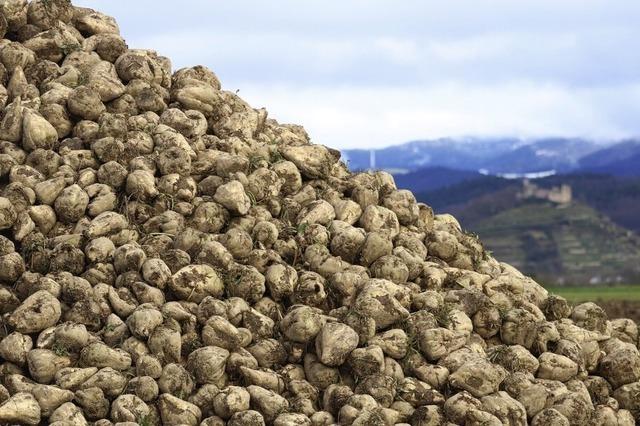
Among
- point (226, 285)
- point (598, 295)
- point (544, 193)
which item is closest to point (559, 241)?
point (544, 193)

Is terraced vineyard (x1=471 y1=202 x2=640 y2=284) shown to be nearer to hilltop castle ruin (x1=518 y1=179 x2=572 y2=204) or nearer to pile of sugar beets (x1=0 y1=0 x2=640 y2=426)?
hilltop castle ruin (x1=518 y1=179 x2=572 y2=204)

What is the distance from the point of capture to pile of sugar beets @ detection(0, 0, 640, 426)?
32.1 feet

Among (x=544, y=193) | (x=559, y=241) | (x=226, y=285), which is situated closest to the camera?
(x=226, y=285)

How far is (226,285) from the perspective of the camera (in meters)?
10.7

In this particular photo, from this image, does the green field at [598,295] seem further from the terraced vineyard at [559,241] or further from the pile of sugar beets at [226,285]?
the terraced vineyard at [559,241]

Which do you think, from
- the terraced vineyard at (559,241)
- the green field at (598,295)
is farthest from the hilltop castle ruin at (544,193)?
the green field at (598,295)

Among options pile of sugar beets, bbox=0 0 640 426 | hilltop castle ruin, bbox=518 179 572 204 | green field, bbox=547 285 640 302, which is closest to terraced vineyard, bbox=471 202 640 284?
hilltop castle ruin, bbox=518 179 572 204

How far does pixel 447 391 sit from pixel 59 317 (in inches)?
142

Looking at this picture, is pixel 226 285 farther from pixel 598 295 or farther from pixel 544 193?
pixel 544 193

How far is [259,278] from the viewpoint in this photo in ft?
35.2

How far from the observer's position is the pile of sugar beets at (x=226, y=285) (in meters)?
9.79

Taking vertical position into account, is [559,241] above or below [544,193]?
below

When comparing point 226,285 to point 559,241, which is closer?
point 226,285

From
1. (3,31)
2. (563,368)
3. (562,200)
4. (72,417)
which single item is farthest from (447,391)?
(562,200)
